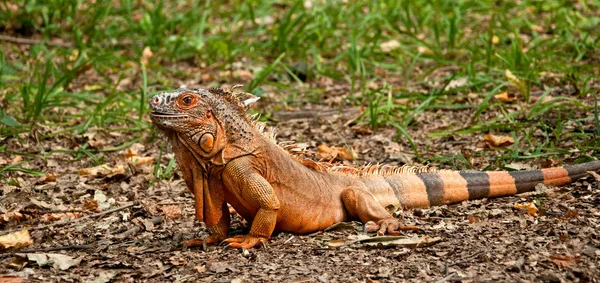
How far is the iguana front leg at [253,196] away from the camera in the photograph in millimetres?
4996

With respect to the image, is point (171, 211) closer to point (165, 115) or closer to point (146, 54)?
point (165, 115)

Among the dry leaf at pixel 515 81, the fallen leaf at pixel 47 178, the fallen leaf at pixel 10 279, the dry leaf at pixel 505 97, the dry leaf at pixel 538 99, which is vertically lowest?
the fallen leaf at pixel 10 279

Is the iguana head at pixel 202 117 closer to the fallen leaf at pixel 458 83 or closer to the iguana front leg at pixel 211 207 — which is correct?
the iguana front leg at pixel 211 207

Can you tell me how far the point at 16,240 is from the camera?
17.3 feet

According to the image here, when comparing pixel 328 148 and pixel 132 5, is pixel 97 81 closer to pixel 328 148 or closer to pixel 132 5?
pixel 132 5

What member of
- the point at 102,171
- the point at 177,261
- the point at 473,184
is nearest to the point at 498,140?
the point at 473,184

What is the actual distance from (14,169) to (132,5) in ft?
19.7

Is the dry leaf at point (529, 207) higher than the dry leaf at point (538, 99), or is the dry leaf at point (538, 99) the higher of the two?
the dry leaf at point (538, 99)

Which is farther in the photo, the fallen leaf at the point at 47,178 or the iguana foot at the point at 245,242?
the fallen leaf at the point at 47,178

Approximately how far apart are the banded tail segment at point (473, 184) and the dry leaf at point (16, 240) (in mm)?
2612

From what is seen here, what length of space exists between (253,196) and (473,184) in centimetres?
180

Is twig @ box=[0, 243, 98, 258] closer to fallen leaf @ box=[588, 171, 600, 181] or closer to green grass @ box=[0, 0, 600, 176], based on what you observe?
green grass @ box=[0, 0, 600, 176]

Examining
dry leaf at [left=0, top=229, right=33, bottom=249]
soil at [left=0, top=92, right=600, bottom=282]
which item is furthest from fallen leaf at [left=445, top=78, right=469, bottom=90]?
dry leaf at [left=0, top=229, right=33, bottom=249]

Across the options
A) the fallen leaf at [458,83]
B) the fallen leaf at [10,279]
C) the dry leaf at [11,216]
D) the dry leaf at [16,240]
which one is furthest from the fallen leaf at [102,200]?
the fallen leaf at [458,83]
